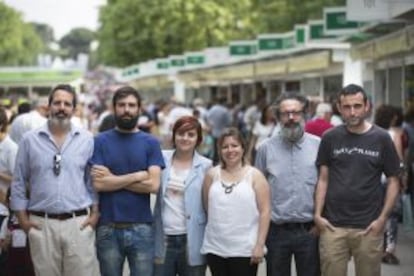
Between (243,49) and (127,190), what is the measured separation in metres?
30.8

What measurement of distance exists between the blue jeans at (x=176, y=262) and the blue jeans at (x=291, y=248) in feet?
1.78

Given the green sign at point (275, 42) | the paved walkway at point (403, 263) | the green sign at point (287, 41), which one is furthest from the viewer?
the green sign at point (275, 42)

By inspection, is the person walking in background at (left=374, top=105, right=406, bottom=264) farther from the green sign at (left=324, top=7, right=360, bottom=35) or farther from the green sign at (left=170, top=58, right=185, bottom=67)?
the green sign at (left=170, top=58, right=185, bottom=67)

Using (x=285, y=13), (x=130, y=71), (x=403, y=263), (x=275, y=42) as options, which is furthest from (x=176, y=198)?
(x=130, y=71)

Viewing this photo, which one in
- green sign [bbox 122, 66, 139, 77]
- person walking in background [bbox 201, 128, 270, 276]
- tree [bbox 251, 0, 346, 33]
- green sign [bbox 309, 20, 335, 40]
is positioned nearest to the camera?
person walking in background [bbox 201, 128, 270, 276]

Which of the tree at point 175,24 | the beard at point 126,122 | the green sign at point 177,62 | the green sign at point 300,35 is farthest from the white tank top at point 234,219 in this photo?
the tree at point 175,24

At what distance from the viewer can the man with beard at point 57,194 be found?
6.36m

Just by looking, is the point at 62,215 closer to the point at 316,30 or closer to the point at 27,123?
the point at 27,123

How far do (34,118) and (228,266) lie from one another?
5.92 m

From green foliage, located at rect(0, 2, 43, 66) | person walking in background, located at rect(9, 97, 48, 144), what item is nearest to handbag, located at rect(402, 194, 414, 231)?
person walking in background, located at rect(9, 97, 48, 144)

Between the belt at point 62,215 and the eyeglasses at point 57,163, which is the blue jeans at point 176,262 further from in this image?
the eyeglasses at point 57,163

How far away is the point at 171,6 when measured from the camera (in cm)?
5216

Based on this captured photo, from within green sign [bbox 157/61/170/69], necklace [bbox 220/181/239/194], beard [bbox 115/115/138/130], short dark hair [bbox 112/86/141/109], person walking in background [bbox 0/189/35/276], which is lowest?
person walking in background [bbox 0/189/35/276]

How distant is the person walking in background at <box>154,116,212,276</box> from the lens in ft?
21.2
